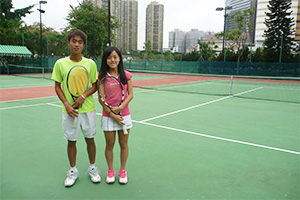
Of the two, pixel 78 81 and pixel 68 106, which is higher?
pixel 78 81

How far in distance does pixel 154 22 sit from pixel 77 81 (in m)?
81.0

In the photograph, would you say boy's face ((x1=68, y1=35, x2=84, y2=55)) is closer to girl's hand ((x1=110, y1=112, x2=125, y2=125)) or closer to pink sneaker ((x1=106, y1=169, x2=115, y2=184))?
girl's hand ((x1=110, y1=112, x2=125, y2=125))

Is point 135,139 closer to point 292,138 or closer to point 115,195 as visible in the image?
point 115,195

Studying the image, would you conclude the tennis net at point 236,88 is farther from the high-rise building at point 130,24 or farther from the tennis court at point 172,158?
the high-rise building at point 130,24

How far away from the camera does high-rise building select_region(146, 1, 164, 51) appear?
79.3 metres

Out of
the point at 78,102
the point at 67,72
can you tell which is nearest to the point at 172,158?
the point at 78,102

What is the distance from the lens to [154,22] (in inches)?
3159

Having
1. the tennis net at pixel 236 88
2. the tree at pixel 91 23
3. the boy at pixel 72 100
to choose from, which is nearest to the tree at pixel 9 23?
the tree at pixel 91 23

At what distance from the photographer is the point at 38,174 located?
308 cm

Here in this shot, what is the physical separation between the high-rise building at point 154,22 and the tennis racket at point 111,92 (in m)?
77.2

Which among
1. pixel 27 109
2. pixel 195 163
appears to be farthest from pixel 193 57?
pixel 195 163

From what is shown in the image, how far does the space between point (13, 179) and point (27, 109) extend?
14.7ft

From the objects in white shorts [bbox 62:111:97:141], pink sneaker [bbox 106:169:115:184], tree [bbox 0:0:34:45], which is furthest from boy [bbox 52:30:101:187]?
tree [bbox 0:0:34:45]

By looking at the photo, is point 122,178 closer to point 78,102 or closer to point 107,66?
point 78,102
